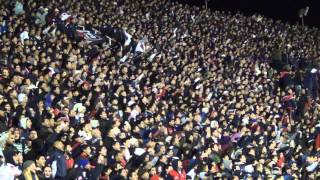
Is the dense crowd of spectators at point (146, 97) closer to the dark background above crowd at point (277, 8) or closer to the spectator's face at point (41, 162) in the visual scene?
the spectator's face at point (41, 162)

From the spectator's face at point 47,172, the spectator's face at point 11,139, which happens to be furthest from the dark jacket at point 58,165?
the spectator's face at point 11,139

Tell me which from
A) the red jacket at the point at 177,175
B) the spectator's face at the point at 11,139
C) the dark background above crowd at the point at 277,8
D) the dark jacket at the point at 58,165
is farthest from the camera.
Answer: the dark background above crowd at the point at 277,8

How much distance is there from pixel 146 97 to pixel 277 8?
27.2 metres

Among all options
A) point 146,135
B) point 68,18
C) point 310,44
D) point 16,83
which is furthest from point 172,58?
point 310,44

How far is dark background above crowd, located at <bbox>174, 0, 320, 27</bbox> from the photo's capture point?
136ft

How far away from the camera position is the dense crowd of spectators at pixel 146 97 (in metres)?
11.7

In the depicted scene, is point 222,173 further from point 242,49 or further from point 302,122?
point 242,49

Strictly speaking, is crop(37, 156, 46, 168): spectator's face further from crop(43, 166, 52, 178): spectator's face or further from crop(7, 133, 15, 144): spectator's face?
crop(7, 133, 15, 144): spectator's face

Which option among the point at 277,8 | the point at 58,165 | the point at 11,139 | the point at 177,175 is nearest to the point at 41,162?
the point at 58,165

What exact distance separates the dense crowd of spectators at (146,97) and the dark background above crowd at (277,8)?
568 inches

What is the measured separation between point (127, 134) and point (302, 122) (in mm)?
8824

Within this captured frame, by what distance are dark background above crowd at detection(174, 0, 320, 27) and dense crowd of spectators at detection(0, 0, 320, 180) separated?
1442cm

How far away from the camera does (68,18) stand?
19703mm

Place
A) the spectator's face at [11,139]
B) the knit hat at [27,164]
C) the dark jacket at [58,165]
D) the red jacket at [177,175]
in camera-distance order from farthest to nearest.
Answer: the red jacket at [177,175] < the spectator's face at [11,139] < the dark jacket at [58,165] < the knit hat at [27,164]
